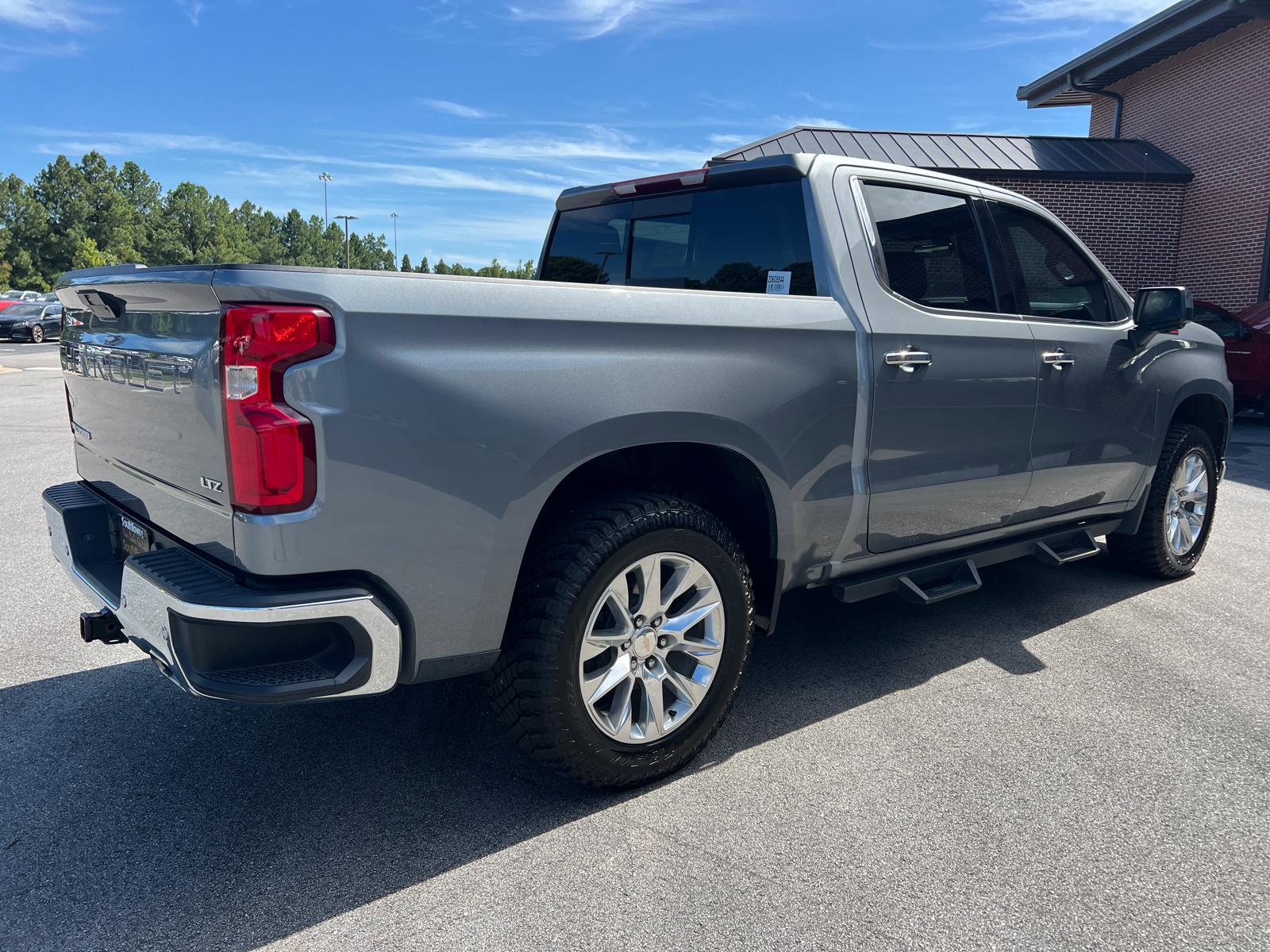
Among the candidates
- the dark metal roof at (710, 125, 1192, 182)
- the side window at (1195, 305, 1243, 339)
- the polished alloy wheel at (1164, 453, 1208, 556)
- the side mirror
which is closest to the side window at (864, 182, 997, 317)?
the side mirror

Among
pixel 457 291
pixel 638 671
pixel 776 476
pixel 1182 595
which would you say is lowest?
pixel 1182 595

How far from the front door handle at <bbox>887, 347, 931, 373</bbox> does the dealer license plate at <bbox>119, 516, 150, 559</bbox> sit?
243cm

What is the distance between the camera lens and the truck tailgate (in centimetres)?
211

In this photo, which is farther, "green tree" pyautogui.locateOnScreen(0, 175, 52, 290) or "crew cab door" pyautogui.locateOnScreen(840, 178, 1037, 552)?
"green tree" pyautogui.locateOnScreen(0, 175, 52, 290)

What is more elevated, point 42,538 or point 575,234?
point 575,234

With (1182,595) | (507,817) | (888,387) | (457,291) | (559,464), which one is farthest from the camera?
(1182,595)

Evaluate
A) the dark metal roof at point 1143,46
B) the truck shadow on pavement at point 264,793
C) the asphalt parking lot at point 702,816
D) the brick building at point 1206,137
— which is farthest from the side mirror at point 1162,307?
the dark metal roof at point 1143,46

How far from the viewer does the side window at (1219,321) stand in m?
12.9

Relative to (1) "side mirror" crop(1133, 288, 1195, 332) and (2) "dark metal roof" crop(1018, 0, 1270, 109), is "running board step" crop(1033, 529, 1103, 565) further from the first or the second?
(2) "dark metal roof" crop(1018, 0, 1270, 109)

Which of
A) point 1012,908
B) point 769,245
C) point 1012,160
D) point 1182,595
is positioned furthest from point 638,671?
point 1012,160

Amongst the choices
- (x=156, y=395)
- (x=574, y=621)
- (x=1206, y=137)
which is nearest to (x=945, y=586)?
(x=574, y=621)

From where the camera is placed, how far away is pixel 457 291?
2.19 meters

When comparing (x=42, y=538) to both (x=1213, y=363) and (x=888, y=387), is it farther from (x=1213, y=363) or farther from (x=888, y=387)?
(x=1213, y=363)

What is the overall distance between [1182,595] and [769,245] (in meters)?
3.27
